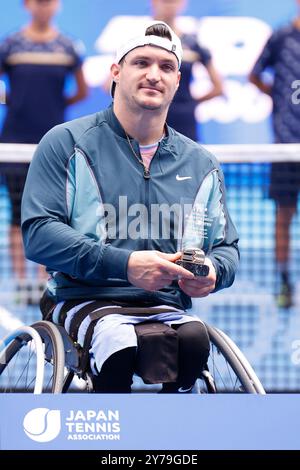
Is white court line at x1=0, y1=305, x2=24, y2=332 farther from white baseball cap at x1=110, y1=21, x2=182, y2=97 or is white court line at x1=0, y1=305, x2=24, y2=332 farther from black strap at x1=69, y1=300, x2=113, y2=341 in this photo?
white baseball cap at x1=110, y1=21, x2=182, y2=97

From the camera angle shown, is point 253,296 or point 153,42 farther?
point 253,296

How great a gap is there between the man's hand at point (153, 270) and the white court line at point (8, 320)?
40.0 inches

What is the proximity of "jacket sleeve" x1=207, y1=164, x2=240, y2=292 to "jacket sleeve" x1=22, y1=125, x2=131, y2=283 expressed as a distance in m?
0.24

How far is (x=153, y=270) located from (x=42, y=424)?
0.43 meters

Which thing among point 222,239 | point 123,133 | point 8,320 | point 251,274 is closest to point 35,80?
point 8,320

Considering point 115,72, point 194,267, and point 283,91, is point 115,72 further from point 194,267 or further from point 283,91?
point 283,91

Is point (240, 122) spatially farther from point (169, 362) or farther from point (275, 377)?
point (169, 362)

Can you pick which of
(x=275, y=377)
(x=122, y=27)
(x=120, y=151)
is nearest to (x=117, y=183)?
(x=120, y=151)

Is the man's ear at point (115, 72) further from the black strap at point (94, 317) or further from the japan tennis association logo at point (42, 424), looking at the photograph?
the japan tennis association logo at point (42, 424)

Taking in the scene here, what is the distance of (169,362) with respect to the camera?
2.85 m

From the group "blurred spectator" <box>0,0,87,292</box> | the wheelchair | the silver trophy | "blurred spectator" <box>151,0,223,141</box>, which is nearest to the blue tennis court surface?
"blurred spectator" <box>0,0,87,292</box>

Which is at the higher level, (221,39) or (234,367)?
(221,39)

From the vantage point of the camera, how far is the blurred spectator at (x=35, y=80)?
3.82 metres

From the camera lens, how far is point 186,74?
154 inches
